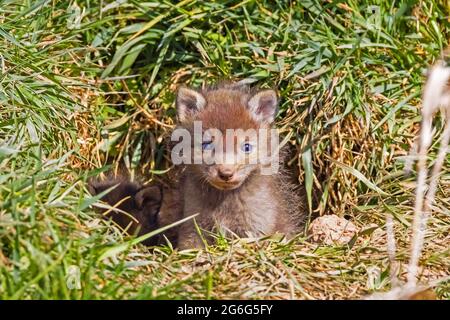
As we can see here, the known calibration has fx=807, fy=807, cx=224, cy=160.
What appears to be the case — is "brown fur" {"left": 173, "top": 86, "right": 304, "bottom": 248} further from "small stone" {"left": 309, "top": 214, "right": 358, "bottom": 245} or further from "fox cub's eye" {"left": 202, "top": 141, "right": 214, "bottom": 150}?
"small stone" {"left": 309, "top": 214, "right": 358, "bottom": 245}

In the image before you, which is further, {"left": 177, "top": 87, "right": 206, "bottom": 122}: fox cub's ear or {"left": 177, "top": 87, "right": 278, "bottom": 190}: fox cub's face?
{"left": 177, "top": 87, "right": 206, "bottom": 122}: fox cub's ear

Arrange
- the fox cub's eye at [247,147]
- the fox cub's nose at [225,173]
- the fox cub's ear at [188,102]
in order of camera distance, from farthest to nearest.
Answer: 1. the fox cub's ear at [188,102]
2. the fox cub's eye at [247,147]
3. the fox cub's nose at [225,173]

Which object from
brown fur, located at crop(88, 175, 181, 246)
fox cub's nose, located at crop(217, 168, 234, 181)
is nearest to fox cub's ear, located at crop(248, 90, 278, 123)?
fox cub's nose, located at crop(217, 168, 234, 181)

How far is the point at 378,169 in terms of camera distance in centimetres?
585

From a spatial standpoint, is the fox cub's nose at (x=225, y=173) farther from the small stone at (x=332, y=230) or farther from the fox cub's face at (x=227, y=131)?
the small stone at (x=332, y=230)

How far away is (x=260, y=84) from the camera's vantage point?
620 centimetres

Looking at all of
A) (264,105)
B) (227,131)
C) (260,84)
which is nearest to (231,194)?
(227,131)

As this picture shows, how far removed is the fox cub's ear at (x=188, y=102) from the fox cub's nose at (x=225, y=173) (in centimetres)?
67

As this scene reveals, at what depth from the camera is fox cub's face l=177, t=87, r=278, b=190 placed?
555 centimetres

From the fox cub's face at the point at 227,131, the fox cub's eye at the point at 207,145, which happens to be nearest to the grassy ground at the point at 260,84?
the fox cub's face at the point at 227,131

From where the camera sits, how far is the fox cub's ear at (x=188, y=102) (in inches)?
231

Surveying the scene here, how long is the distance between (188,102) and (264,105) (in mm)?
561

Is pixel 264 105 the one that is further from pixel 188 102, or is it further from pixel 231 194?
pixel 231 194

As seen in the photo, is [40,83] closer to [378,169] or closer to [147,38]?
[147,38]
